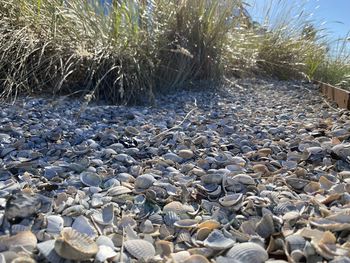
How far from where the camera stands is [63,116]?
2037 millimetres

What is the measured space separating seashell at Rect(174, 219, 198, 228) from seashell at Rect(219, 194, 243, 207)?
120mm

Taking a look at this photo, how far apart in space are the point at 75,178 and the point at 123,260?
0.50m

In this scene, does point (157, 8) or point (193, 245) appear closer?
point (193, 245)

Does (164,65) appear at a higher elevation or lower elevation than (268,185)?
higher

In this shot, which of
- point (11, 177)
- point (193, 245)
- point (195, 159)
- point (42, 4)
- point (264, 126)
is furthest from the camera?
point (42, 4)

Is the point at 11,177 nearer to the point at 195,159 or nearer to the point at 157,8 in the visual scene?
the point at 195,159

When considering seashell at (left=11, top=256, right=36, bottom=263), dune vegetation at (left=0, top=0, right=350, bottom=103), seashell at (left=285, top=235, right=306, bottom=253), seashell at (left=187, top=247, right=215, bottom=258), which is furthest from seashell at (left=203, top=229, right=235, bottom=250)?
dune vegetation at (left=0, top=0, right=350, bottom=103)

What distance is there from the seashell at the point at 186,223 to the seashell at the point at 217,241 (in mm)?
68

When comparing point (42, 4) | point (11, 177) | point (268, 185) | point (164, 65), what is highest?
point (42, 4)

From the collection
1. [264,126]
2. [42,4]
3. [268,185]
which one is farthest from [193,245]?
[42,4]

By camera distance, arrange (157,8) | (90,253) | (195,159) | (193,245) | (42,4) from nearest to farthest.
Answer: (90,253)
(193,245)
(195,159)
(42,4)
(157,8)

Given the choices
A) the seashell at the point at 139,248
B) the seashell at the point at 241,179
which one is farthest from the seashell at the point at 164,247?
the seashell at the point at 241,179

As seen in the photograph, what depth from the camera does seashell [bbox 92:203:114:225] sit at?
900mm

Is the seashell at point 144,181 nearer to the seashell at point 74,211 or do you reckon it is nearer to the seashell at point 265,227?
the seashell at point 74,211
